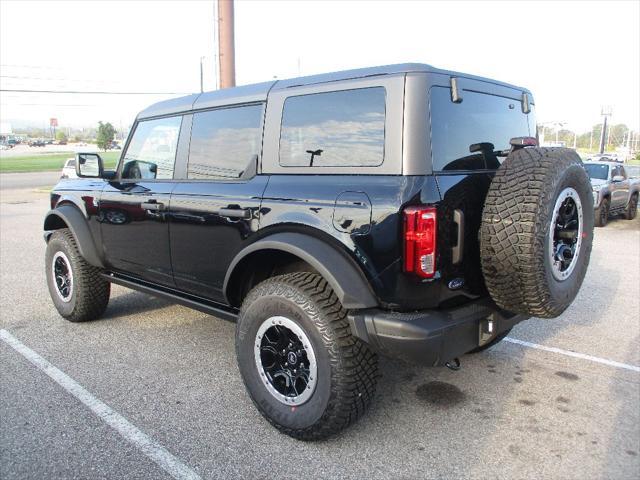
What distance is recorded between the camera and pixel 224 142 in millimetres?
3604

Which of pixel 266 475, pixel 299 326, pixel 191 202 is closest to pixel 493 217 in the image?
pixel 299 326

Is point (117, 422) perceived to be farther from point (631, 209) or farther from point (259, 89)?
point (631, 209)

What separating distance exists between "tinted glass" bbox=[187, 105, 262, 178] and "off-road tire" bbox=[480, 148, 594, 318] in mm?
1519

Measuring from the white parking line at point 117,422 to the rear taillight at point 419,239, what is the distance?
149 centimetres

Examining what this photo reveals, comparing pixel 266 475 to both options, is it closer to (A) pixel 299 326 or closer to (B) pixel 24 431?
(A) pixel 299 326

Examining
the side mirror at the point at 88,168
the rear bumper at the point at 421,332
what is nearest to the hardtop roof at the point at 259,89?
the side mirror at the point at 88,168

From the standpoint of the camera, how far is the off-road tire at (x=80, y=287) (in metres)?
4.66

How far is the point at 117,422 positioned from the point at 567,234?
279 cm

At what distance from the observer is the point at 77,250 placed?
4.69 m

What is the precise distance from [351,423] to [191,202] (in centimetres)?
180

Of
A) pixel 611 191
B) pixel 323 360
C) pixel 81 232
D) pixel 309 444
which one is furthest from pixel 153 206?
pixel 611 191

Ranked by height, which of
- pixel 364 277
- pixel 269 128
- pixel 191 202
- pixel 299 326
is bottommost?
pixel 299 326

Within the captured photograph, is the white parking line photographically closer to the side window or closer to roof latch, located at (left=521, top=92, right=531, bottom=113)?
the side window

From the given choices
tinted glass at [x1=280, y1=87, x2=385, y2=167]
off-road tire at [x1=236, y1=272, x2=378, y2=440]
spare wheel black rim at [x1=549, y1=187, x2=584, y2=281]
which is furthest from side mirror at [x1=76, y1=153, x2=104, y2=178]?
spare wheel black rim at [x1=549, y1=187, x2=584, y2=281]
